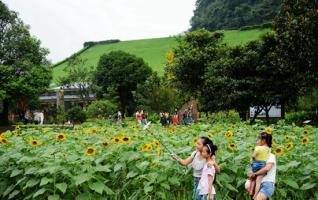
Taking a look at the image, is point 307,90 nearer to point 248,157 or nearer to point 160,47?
point 248,157

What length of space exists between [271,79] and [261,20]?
61.1 metres

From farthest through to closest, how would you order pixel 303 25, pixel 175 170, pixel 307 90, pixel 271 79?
pixel 271 79, pixel 307 90, pixel 303 25, pixel 175 170

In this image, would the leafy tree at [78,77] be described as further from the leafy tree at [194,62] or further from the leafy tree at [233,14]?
the leafy tree at [233,14]

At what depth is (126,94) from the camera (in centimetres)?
6481

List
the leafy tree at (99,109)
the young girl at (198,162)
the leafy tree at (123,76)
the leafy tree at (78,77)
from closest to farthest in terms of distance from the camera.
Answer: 1. the young girl at (198,162)
2. the leafy tree at (99,109)
3. the leafy tree at (78,77)
4. the leafy tree at (123,76)

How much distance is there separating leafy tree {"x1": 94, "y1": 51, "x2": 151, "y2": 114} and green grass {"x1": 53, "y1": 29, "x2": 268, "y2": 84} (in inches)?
273

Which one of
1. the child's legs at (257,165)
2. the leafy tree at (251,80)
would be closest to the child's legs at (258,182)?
the child's legs at (257,165)

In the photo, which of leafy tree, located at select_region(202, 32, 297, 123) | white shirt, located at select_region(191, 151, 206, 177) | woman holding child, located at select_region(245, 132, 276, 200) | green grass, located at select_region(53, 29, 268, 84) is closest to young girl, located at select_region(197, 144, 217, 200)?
white shirt, located at select_region(191, 151, 206, 177)

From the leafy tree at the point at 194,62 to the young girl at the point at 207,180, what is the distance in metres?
34.7

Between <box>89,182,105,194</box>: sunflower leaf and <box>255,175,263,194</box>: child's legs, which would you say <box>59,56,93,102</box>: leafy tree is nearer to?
<box>89,182,105,194</box>: sunflower leaf

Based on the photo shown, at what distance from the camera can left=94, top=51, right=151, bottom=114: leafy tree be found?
64.2 m

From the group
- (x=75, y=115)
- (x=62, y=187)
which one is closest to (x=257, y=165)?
(x=62, y=187)

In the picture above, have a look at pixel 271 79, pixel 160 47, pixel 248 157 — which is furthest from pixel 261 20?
pixel 248 157

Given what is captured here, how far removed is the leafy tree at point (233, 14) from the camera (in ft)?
278
